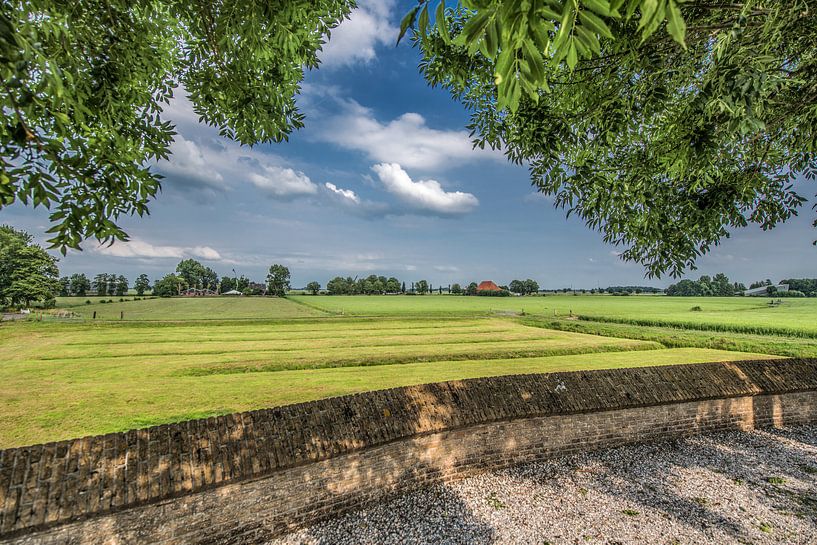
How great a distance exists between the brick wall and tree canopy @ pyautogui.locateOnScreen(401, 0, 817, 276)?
9.72 feet

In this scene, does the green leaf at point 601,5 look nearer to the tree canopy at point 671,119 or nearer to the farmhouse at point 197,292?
the tree canopy at point 671,119

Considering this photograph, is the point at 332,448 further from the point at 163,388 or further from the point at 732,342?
the point at 732,342

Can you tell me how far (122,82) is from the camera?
4.38 metres

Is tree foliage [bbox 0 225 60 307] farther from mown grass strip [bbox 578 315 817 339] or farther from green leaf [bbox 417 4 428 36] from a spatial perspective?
mown grass strip [bbox 578 315 817 339]

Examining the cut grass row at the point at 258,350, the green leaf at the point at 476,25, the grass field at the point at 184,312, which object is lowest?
the grass field at the point at 184,312

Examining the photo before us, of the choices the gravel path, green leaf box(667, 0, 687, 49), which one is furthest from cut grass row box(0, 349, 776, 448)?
green leaf box(667, 0, 687, 49)

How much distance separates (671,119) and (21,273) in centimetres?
7614

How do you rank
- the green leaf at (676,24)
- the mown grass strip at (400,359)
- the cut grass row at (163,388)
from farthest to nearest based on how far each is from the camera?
the mown grass strip at (400,359)
the cut grass row at (163,388)
the green leaf at (676,24)

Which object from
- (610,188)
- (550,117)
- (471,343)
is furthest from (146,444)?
(471,343)

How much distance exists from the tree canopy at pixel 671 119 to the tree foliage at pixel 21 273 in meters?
72.0

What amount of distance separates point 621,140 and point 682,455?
606 centimetres

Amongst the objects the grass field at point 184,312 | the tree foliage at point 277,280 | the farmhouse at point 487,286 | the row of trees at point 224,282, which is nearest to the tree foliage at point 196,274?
the row of trees at point 224,282

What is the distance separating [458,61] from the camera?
20.6 feet

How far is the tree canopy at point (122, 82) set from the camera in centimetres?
282
